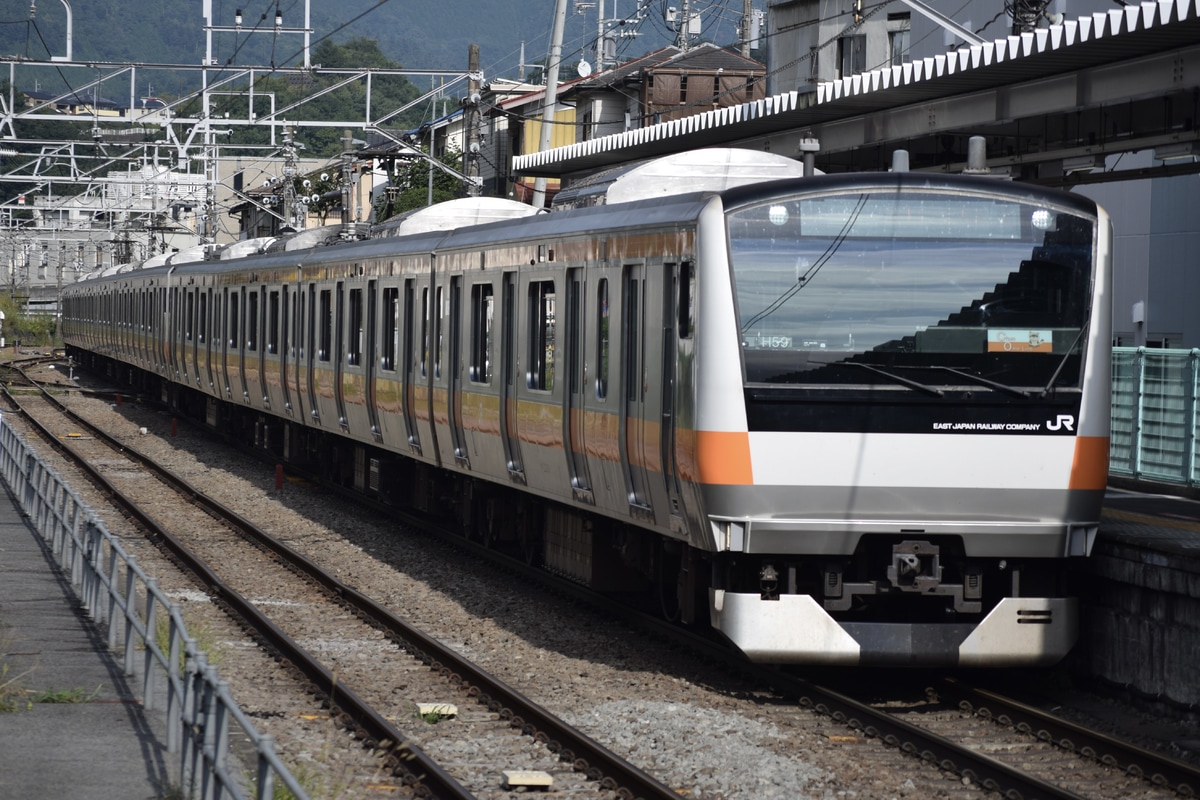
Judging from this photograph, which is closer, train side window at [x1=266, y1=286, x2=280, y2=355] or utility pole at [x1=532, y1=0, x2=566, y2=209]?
utility pole at [x1=532, y1=0, x2=566, y2=209]

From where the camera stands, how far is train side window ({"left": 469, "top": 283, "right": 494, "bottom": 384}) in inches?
552

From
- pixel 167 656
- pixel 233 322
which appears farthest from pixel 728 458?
pixel 233 322

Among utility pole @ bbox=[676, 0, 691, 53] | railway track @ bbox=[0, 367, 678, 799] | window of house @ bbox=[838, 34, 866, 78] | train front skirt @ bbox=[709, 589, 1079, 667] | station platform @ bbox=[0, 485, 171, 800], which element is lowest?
railway track @ bbox=[0, 367, 678, 799]

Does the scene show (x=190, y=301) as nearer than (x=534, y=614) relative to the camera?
No

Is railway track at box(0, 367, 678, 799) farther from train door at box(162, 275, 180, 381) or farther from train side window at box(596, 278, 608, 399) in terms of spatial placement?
train door at box(162, 275, 180, 381)

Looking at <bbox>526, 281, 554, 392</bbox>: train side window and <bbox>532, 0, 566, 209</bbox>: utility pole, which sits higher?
<bbox>532, 0, 566, 209</bbox>: utility pole

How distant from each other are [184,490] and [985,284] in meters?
14.0

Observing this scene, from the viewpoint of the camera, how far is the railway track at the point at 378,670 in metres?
8.12

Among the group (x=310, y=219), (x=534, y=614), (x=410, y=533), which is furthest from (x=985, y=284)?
(x=310, y=219)

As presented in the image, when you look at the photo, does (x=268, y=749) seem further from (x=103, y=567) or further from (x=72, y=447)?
(x=72, y=447)

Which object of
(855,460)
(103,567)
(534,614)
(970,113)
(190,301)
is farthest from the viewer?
(190,301)

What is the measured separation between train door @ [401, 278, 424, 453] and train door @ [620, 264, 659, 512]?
5.50m

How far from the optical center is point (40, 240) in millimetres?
74188

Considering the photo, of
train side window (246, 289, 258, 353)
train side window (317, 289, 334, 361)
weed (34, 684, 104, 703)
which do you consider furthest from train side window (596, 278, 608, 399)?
train side window (246, 289, 258, 353)
